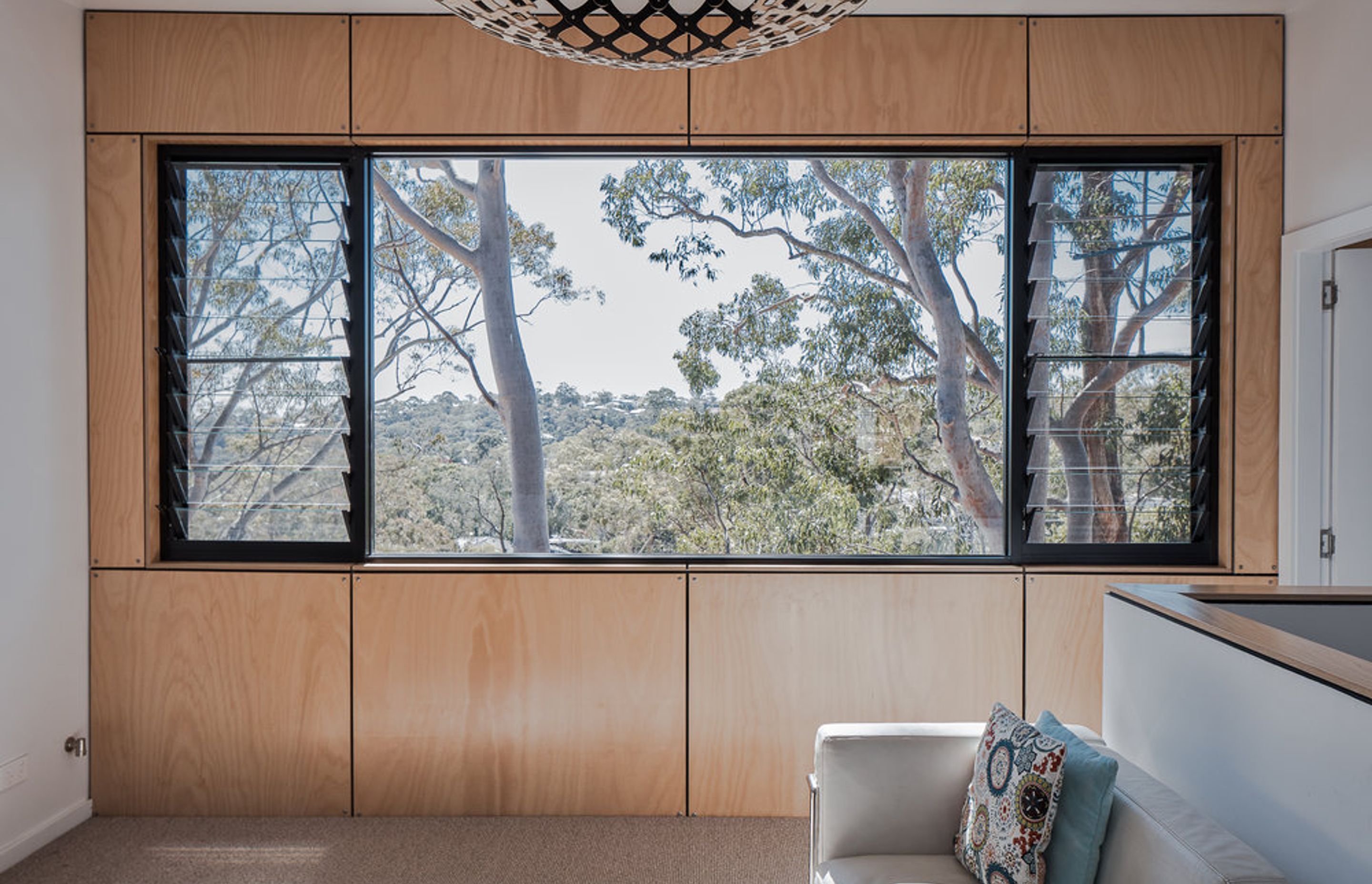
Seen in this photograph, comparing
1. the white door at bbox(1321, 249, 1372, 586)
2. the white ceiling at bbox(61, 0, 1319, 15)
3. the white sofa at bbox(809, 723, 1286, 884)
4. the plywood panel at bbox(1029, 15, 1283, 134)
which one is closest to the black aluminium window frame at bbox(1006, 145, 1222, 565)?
the plywood panel at bbox(1029, 15, 1283, 134)

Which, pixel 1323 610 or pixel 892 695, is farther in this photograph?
pixel 892 695

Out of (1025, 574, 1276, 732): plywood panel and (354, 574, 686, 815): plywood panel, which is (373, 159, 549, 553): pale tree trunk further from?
(1025, 574, 1276, 732): plywood panel

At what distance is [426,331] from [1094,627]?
264 cm

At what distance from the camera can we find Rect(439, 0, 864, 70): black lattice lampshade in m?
1.16

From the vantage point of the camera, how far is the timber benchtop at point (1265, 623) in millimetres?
1475

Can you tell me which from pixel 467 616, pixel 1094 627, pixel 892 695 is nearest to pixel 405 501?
pixel 467 616

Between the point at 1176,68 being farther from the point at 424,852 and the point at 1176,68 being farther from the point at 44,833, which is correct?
the point at 44,833

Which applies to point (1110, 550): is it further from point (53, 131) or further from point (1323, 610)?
point (53, 131)

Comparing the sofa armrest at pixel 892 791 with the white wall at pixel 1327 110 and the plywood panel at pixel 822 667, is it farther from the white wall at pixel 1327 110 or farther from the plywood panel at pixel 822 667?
the white wall at pixel 1327 110

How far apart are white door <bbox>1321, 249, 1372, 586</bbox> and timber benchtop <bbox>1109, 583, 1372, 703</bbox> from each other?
2.04 feet

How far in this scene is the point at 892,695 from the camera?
2.97 metres

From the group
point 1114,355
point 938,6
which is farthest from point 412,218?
point 1114,355

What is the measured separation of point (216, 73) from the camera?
2.95 m

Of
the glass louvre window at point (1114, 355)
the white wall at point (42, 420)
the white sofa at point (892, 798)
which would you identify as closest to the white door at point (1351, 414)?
the glass louvre window at point (1114, 355)
